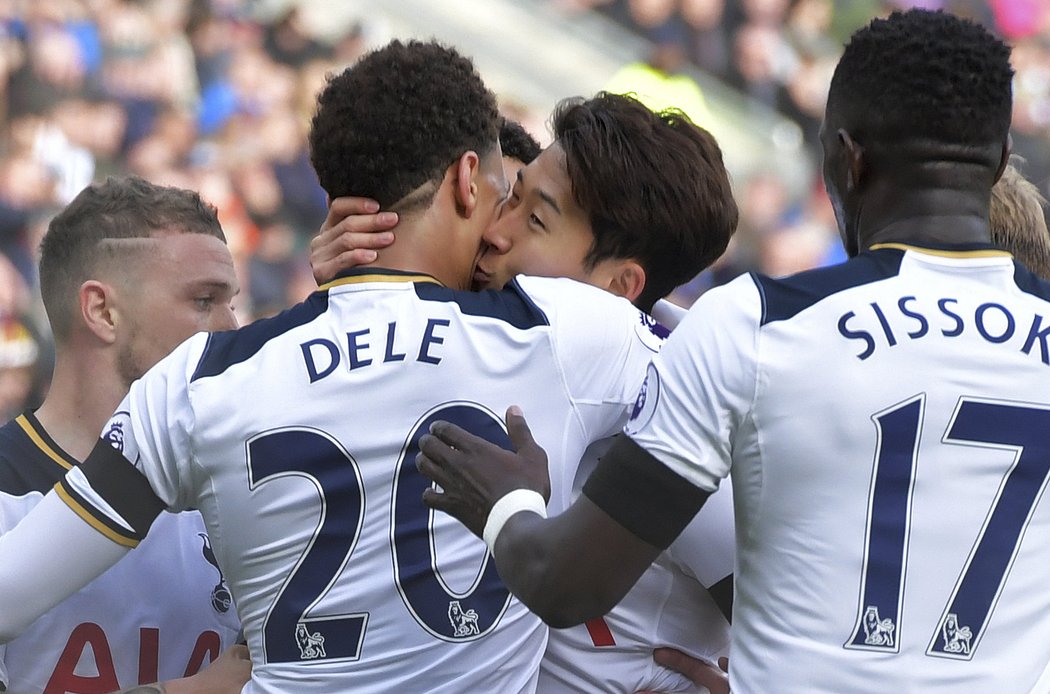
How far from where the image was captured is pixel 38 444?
10.0 ft

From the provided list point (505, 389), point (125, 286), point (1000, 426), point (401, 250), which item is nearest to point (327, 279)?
point (401, 250)

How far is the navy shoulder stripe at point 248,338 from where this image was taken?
233 centimetres

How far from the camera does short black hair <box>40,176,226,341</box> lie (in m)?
3.27

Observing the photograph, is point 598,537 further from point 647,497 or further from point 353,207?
point 353,207

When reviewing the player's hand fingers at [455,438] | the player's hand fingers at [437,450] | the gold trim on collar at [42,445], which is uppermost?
the gold trim on collar at [42,445]

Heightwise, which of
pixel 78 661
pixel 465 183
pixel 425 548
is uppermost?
pixel 465 183

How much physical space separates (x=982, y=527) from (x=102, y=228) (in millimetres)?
2217

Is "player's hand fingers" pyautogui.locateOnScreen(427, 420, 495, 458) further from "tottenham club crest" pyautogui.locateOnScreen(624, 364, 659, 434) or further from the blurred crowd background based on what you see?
the blurred crowd background

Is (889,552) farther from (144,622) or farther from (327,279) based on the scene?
(144,622)

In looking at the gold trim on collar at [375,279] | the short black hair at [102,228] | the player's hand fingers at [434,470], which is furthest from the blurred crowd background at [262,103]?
the player's hand fingers at [434,470]

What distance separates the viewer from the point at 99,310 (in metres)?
3.23

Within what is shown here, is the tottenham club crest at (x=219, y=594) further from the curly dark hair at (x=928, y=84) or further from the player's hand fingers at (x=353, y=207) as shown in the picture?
the curly dark hair at (x=928, y=84)

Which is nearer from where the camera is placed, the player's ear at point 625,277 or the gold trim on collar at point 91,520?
the gold trim on collar at point 91,520

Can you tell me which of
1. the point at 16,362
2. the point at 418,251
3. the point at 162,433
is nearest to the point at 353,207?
the point at 418,251
